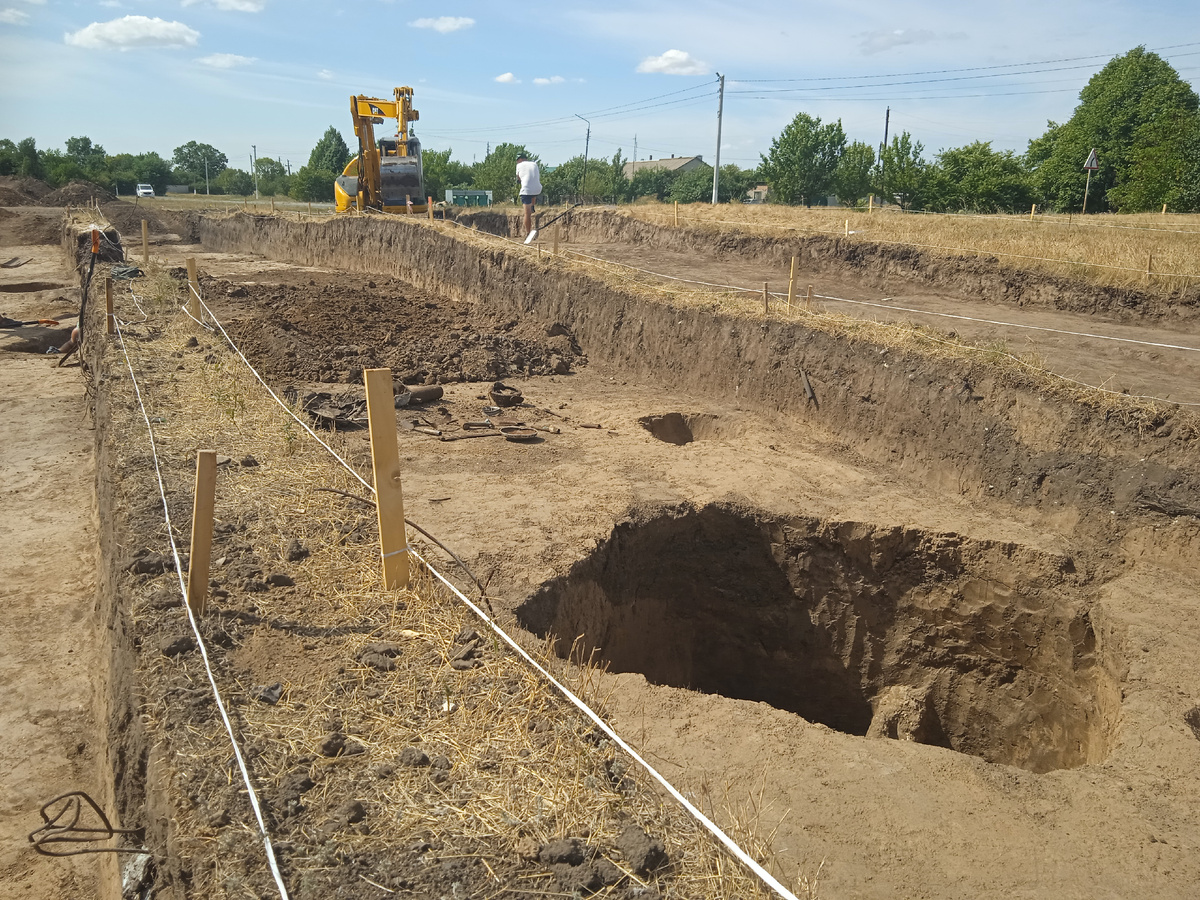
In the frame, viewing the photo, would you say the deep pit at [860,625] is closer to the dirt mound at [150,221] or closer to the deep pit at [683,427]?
the deep pit at [683,427]

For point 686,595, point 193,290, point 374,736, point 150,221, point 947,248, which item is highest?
point 150,221

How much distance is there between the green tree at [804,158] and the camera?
53438 millimetres

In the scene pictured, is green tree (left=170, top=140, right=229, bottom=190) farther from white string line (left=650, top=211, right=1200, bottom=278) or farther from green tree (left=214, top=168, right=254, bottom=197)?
white string line (left=650, top=211, right=1200, bottom=278)

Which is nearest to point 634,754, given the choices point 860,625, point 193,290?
point 860,625

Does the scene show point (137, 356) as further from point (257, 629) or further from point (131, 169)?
point (131, 169)

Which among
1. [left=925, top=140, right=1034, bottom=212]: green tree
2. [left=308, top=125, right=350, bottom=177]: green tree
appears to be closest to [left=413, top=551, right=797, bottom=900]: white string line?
[left=925, top=140, right=1034, bottom=212]: green tree

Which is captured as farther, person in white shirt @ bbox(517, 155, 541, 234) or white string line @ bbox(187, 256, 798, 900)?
person in white shirt @ bbox(517, 155, 541, 234)

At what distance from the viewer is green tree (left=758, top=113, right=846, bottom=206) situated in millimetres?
53438

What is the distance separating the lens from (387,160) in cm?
2555

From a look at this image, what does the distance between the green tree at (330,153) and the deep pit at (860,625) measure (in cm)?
7455

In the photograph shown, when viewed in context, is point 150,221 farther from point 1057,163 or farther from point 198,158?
point 198,158

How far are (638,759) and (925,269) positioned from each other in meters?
15.0

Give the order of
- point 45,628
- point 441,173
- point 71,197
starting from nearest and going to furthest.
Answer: point 45,628
point 71,197
point 441,173

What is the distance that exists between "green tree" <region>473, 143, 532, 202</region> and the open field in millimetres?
42422
